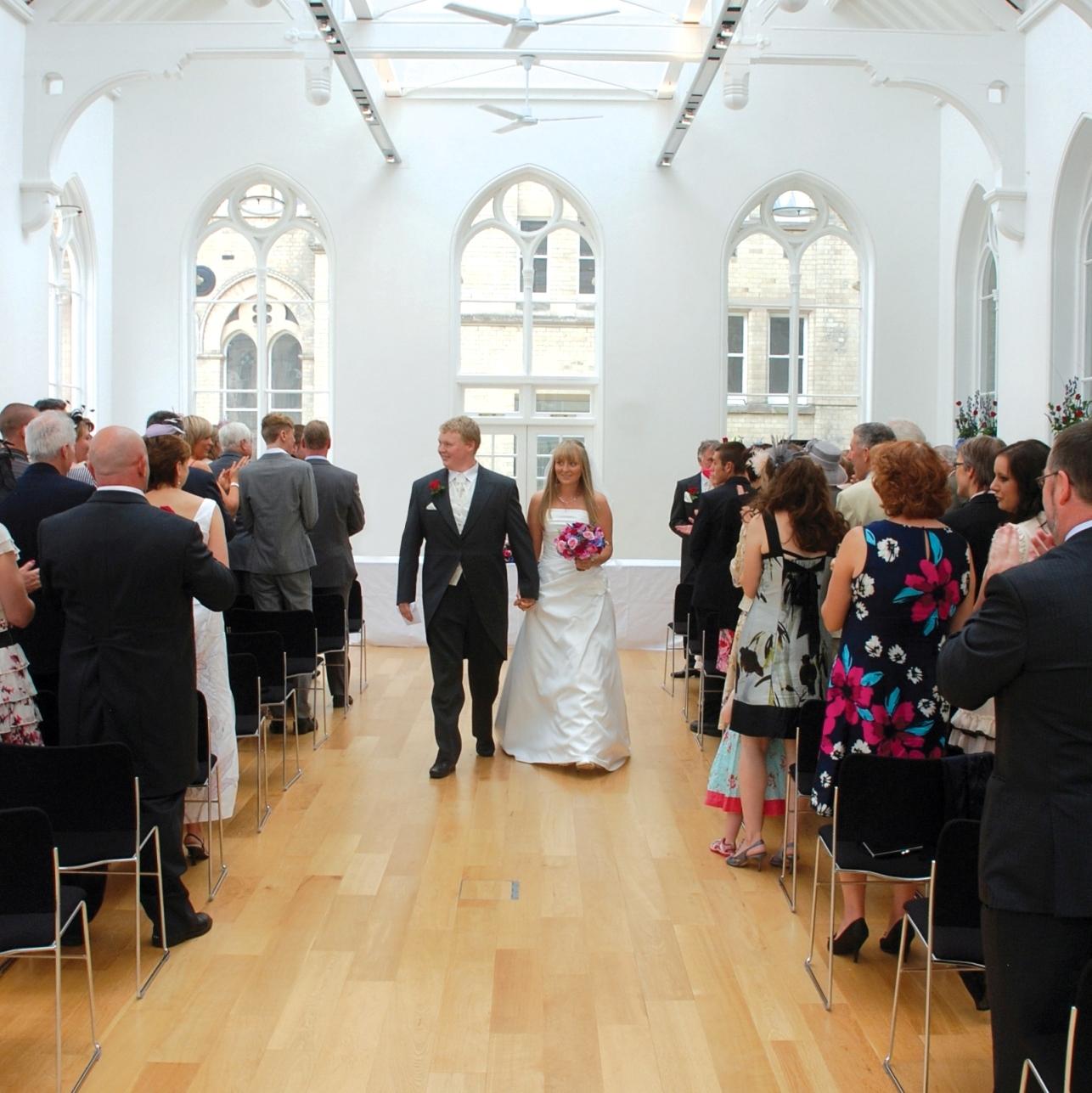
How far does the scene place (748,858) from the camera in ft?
17.1

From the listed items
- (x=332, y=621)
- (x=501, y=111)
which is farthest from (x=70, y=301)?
(x=332, y=621)

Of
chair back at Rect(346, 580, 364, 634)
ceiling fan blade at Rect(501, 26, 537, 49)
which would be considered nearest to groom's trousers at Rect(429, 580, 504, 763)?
chair back at Rect(346, 580, 364, 634)

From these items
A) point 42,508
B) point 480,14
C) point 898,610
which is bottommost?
point 898,610

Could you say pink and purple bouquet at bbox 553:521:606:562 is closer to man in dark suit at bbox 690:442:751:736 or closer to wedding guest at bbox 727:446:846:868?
man in dark suit at bbox 690:442:751:736

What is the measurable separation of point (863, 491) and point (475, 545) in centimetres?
207

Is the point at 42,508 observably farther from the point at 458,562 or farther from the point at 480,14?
the point at 480,14

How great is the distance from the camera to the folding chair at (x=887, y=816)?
357 cm

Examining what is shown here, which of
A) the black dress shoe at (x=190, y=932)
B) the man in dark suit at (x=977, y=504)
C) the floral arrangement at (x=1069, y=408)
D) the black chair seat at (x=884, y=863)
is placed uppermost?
the floral arrangement at (x=1069, y=408)

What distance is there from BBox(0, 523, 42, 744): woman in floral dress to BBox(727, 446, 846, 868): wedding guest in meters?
2.62

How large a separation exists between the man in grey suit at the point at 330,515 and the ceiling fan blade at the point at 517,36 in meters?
3.09

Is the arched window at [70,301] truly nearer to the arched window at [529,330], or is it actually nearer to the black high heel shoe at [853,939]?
the arched window at [529,330]

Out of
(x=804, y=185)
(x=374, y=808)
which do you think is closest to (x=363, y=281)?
(x=804, y=185)

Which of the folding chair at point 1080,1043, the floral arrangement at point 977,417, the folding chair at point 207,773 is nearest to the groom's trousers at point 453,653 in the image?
A: the folding chair at point 207,773

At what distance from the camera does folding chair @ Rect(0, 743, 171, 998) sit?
11.8 feet
